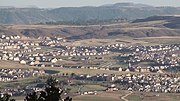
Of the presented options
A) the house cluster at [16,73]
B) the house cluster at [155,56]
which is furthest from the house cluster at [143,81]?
the house cluster at [155,56]

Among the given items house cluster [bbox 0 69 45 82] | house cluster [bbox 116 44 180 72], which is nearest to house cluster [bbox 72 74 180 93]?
house cluster [bbox 0 69 45 82]

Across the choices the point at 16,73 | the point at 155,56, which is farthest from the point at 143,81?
the point at 155,56

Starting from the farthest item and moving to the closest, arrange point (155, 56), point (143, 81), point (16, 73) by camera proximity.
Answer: point (155, 56)
point (16, 73)
point (143, 81)

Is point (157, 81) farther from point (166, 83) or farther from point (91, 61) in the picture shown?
point (91, 61)

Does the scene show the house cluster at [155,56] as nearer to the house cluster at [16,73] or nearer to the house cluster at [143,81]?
the house cluster at [143,81]

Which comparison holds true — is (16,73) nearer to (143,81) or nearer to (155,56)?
(143,81)

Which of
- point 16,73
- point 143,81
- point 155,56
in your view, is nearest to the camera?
point 143,81

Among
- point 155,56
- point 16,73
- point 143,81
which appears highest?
point 16,73

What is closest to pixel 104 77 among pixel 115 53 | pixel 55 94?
pixel 115 53

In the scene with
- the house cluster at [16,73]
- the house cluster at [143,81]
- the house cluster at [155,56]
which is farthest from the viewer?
the house cluster at [155,56]

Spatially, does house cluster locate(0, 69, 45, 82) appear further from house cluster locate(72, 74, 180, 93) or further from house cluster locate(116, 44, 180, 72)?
house cluster locate(116, 44, 180, 72)
